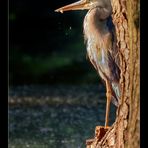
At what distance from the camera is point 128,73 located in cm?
409

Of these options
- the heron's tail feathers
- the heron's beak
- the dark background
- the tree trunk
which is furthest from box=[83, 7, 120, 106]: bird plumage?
the dark background

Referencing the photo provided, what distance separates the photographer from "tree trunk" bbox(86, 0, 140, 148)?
400cm

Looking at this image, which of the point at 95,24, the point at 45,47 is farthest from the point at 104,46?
the point at 45,47

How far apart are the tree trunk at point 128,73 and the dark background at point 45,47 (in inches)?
340

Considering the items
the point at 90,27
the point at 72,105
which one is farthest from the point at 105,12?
the point at 72,105

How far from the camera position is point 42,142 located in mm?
6980

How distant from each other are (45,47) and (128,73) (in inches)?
394

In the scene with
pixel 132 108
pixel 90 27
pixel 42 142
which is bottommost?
pixel 42 142

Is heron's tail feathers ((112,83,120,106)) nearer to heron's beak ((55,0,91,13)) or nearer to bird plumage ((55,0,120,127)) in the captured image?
bird plumage ((55,0,120,127))

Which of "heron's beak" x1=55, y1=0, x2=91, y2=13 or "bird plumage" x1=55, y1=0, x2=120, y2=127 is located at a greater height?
"heron's beak" x1=55, y1=0, x2=91, y2=13

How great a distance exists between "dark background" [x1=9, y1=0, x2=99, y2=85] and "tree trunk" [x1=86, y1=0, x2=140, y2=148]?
28.4 feet

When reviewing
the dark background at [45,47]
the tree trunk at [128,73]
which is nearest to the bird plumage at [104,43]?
the tree trunk at [128,73]
